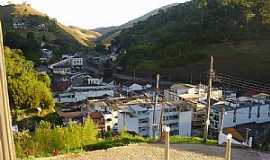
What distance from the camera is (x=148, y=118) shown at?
20734 millimetres

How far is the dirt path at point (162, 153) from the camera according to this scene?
26.9ft

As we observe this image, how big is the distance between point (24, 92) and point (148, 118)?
6887 mm

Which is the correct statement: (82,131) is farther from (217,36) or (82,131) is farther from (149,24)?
(149,24)

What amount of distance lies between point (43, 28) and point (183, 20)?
75.5 ft

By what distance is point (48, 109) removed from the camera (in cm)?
1992

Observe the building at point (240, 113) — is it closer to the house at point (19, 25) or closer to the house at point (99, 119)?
the house at point (99, 119)

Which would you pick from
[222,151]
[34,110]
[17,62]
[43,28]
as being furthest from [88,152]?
[43,28]

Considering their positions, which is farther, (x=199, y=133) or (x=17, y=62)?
(x=199, y=133)

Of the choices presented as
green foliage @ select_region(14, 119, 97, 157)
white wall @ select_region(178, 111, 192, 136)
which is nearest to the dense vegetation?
white wall @ select_region(178, 111, 192, 136)

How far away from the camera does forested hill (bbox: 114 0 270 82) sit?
37.4 metres

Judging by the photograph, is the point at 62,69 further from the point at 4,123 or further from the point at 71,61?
the point at 4,123

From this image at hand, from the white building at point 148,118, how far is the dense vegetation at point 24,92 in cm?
418

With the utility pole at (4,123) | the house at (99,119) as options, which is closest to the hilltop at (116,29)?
the house at (99,119)

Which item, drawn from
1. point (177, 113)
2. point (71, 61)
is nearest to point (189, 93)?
point (177, 113)
